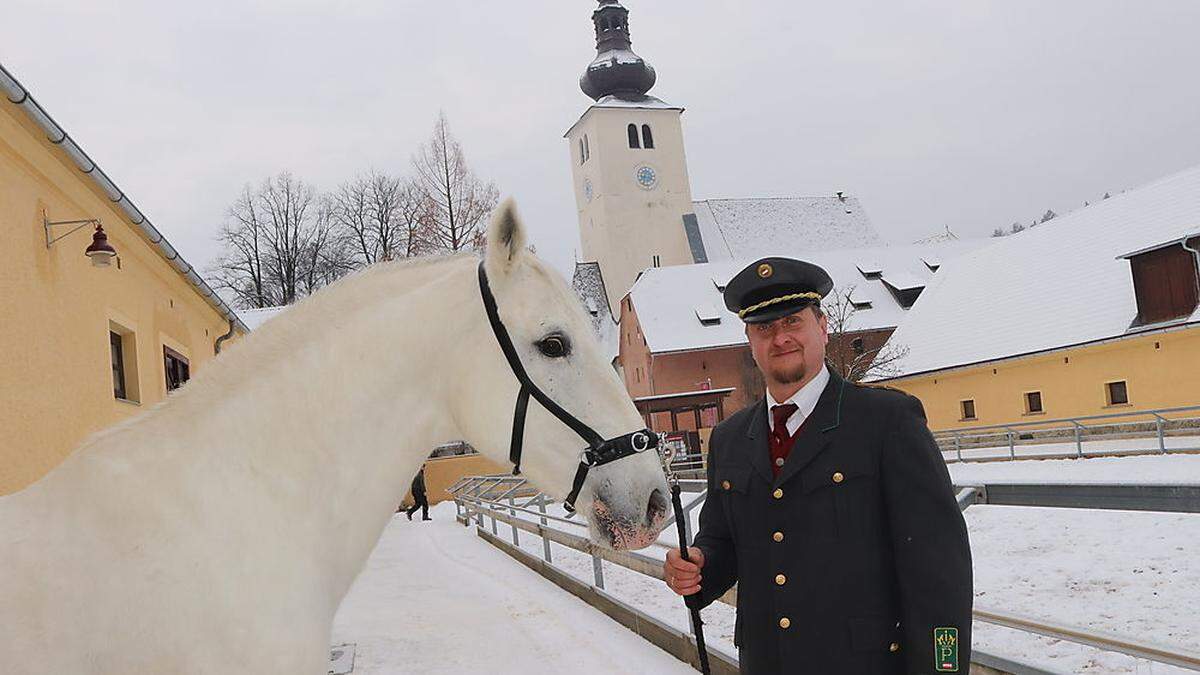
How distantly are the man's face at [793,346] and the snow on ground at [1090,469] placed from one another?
9697 mm

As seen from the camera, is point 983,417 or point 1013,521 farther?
point 983,417

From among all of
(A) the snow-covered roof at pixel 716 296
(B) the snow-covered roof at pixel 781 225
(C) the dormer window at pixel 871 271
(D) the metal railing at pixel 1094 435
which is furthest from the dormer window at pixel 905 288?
(D) the metal railing at pixel 1094 435

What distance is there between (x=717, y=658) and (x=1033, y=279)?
25.9m

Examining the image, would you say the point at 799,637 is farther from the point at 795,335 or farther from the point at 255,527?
the point at 255,527

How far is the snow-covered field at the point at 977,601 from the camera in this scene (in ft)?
18.3

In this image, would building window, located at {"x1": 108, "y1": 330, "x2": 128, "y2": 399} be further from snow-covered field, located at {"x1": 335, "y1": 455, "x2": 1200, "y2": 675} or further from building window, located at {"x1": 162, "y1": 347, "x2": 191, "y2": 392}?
snow-covered field, located at {"x1": 335, "y1": 455, "x2": 1200, "y2": 675}

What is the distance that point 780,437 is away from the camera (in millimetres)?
2154

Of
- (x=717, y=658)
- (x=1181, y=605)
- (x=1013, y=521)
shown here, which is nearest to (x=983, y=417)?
(x=1013, y=521)

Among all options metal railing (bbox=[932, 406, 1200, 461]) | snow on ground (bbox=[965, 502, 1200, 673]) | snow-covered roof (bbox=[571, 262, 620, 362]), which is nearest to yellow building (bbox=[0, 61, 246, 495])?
snow on ground (bbox=[965, 502, 1200, 673])

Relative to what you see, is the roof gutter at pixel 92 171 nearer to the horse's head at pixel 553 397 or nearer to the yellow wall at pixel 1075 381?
the horse's head at pixel 553 397

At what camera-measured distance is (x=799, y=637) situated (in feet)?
6.60

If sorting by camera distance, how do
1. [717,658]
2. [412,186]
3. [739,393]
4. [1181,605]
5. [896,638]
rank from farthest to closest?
[739,393] < [412,186] < [1181,605] < [717,658] < [896,638]

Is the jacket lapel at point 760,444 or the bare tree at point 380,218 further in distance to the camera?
the bare tree at point 380,218

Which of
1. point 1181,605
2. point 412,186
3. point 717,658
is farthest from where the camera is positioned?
point 412,186
